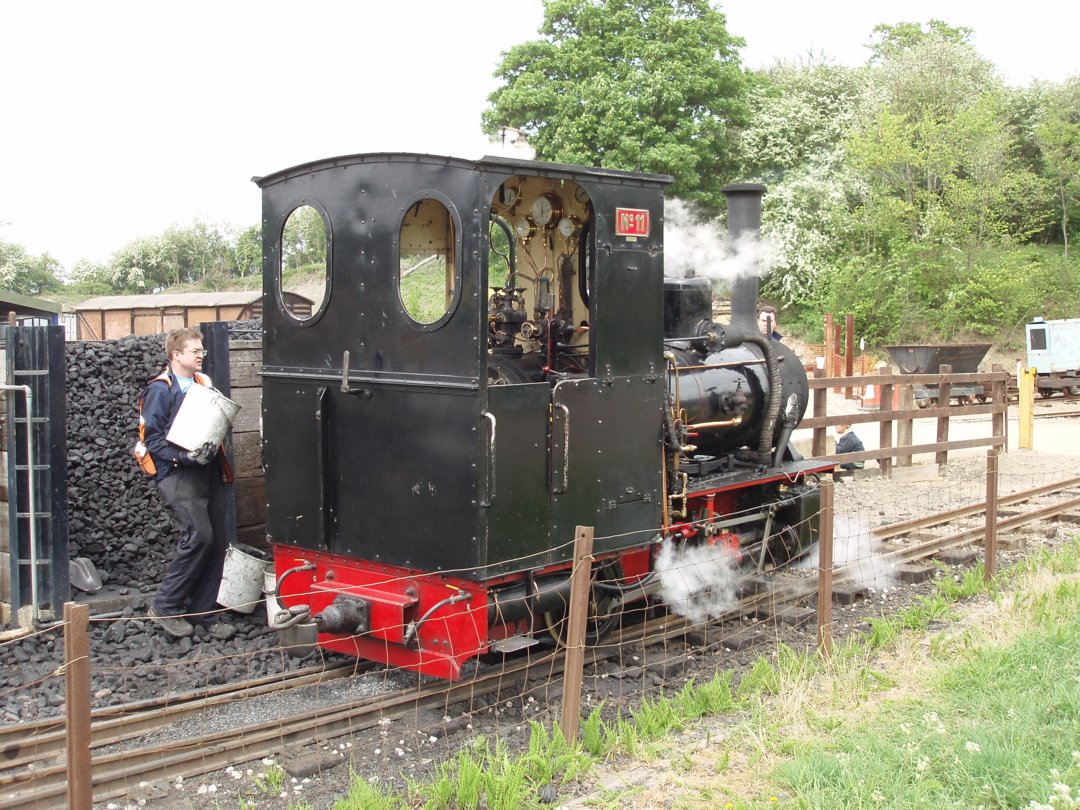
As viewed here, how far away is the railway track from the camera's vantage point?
13.6 ft

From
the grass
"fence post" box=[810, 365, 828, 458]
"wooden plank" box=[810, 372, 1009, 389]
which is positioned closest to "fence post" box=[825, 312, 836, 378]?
"wooden plank" box=[810, 372, 1009, 389]

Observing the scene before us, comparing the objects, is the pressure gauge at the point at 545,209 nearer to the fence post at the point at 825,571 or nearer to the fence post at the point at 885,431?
the fence post at the point at 825,571

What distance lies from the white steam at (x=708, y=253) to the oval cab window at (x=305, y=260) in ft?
9.19

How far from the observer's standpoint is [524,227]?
6.19m

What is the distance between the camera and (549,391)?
5.32 meters

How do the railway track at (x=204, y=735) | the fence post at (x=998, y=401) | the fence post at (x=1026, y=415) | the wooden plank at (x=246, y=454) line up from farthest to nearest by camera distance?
the fence post at (x=1026, y=415)
the fence post at (x=998, y=401)
the wooden plank at (x=246, y=454)
the railway track at (x=204, y=735)

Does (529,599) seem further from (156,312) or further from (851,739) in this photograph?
(156,312)

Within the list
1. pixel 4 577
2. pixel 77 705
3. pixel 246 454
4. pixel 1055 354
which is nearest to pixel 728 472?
pixel 246 454

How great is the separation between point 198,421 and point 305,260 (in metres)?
1.15

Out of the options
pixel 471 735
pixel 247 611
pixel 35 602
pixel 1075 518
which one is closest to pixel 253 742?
pixel 471 735

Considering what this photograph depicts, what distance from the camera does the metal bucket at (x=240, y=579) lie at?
6.31m

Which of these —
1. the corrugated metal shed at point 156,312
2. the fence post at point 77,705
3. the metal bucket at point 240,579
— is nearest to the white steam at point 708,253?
the metal bucket at point 240,579

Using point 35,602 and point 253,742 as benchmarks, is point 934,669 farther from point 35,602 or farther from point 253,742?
point 35,602

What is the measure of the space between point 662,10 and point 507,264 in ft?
85.3
